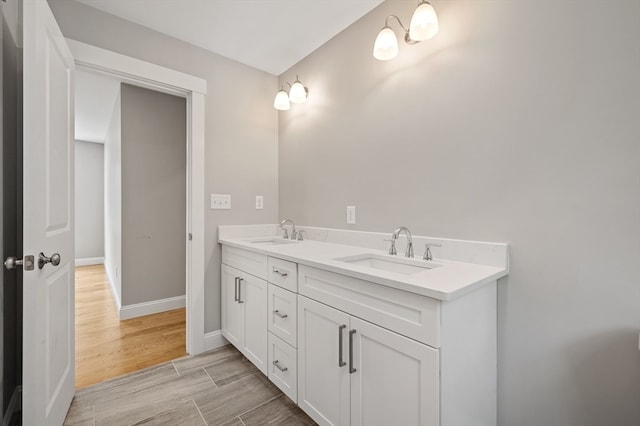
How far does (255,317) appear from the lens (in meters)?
1.88

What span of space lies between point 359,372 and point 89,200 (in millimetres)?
6536

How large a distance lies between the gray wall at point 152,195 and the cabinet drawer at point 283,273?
6.64 feet

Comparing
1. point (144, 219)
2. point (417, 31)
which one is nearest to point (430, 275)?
point (417, 31)

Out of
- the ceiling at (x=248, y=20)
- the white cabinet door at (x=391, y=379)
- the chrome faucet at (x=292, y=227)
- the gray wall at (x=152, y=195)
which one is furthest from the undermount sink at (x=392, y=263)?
the gray wall at (x=152, y=195)

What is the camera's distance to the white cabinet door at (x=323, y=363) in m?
1.23

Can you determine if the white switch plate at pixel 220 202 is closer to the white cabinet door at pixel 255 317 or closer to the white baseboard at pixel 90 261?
the white cabinet door at pixel 255 317

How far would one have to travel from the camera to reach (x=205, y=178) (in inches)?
89.5

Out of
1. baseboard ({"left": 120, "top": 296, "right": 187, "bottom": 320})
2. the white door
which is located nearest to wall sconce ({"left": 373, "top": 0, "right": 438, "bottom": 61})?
the white door

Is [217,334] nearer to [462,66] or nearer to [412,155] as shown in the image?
[412,155]

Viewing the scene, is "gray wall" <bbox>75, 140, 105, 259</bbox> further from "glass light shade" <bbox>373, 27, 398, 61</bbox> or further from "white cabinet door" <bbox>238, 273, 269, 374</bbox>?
"glass light shade" <bbox>373, 27, 398, 61</bbox>

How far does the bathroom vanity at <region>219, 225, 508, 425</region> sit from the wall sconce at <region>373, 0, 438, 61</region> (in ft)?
3.34

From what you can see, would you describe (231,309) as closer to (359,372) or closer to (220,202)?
(220,202)

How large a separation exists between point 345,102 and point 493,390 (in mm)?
1823

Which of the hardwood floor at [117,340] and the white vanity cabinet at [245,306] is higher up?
the white vanity cabinet at [245,306]
